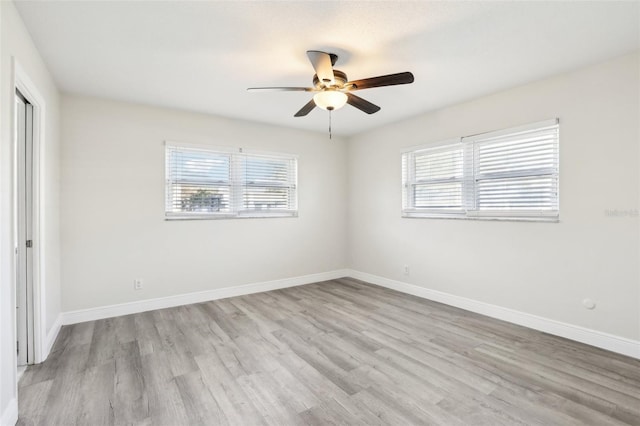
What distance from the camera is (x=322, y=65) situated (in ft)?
7.89

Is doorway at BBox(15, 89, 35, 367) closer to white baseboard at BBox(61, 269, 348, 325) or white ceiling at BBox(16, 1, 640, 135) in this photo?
white ceiling at BBox(16, 1, 640, 135)

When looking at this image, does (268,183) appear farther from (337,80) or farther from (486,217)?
(486,217)

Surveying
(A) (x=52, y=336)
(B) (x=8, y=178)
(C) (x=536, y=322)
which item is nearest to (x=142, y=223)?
(A) (x=52, y=336)

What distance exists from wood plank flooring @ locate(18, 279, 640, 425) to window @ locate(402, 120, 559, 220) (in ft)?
4.32

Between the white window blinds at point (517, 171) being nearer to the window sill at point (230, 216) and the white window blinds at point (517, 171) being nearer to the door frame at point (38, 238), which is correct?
the window sill at point (230, 216)

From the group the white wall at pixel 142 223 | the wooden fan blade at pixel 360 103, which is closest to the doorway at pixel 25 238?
the white wall at pixel 142 223

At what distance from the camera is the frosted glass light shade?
2.71 metres

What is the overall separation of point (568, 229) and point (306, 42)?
3.03 m

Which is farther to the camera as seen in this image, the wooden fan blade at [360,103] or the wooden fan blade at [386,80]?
the wooden fan blade at [360,103]

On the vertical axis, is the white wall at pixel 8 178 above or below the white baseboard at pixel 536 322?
above

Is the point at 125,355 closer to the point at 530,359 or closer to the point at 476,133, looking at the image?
the point at 530,359

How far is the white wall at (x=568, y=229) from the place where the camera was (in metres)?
2.75

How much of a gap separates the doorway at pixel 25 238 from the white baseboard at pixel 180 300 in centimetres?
100

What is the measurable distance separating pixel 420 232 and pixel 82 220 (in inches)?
169
